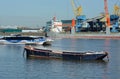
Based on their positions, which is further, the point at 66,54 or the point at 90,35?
the point at 90,35

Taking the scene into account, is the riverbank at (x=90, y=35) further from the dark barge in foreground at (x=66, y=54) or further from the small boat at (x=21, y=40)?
the dark barge in foreground at (x=66, y=54)

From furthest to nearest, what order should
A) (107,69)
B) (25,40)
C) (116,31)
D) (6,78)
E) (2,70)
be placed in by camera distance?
(116,31)
(25,40)
(107,69)
(2,70)
(6,78)

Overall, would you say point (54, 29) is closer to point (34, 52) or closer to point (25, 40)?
point (25, 40)

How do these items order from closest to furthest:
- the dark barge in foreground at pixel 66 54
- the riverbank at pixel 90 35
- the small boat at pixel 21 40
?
the dark barge in foreground at pixel 66 54, the small boat at pixel 21 40, the riverbank at pixel 90 35

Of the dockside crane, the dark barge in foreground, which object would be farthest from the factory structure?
the dark barge in foreground

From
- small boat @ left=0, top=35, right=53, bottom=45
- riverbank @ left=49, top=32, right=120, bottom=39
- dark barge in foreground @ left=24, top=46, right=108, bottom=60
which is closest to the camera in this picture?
dark barge in foreground @ left=24, top=46, right=108, bottom=60

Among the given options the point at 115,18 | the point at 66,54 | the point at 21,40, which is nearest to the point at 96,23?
the point at 115,18

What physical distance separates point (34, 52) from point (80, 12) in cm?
13538

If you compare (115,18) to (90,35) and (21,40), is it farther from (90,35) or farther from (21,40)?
(21,40)

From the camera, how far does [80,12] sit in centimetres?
17988

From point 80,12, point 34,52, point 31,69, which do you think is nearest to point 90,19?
point 80,12

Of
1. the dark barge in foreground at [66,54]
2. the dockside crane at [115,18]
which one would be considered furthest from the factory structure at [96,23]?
the dark barge in foreground at [66,54]

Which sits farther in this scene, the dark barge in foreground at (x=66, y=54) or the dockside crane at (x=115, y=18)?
the dockside crane at (x=115, y=18)

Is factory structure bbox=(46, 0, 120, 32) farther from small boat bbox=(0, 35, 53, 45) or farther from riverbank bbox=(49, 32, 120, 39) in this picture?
small boat bbox=(0, 35, 53, 45)
